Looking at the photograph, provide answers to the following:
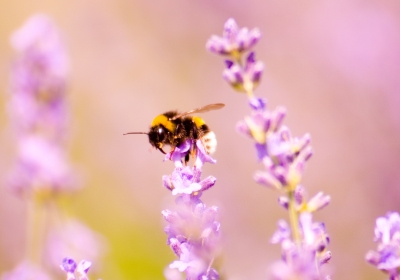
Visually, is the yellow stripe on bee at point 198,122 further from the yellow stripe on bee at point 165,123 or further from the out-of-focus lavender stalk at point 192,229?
the out-of-focus lavender stalk at point 192,229

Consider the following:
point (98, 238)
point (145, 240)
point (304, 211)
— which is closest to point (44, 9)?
point (145, 240)

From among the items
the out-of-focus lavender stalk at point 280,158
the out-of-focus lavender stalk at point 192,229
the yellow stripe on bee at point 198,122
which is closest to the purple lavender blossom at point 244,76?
the out-of-focus lavender stalk at point 280,158

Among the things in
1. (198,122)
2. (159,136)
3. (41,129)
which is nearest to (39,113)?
(41,129)

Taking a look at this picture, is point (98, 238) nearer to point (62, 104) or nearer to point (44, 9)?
point (62, 104)

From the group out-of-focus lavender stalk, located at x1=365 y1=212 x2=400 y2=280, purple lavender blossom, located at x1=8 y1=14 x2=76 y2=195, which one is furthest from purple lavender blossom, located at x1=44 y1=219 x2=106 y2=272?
out-of-focus lavender stalk, located at x1=365 y1=212 x2=400 y2=280

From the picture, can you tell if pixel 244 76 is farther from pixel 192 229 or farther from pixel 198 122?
pixel 198 122

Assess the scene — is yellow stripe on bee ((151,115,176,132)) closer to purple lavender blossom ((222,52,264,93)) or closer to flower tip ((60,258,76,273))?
purple lavender blossom ((222,52,264,93))
